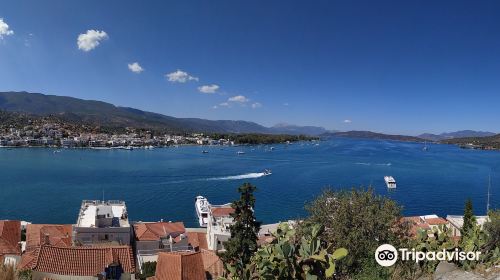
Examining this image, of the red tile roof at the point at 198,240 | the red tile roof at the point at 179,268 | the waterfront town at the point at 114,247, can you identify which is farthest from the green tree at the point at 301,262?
the red tile roof at the point at 198,240

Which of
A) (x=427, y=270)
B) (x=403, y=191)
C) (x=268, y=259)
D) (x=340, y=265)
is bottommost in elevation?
(x=403, y=191)

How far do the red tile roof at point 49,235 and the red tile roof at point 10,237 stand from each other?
0.44m

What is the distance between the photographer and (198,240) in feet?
74.6

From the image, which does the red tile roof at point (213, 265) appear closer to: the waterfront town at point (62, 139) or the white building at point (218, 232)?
the white building at point (218, 232)

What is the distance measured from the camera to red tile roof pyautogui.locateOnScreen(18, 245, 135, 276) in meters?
11.8

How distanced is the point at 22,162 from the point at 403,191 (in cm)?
5875

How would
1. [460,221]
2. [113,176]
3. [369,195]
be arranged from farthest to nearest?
[113,176] < [460,221] < [369,195]

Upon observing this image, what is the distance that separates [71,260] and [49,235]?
7.06 metres

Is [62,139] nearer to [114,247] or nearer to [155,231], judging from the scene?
[155,231]

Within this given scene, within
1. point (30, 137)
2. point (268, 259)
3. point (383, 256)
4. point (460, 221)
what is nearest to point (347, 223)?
point (383, 256)

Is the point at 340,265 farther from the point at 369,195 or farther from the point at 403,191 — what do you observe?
the point at 403,191

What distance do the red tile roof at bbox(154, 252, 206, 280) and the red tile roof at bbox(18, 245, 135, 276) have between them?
4.02 ft

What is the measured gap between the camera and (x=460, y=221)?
27531 millimetres

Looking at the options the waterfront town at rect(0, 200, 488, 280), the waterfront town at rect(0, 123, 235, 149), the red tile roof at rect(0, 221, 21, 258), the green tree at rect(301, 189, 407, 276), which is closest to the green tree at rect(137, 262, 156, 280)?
the waterfront town at rect(0, 200, 488, 280)
